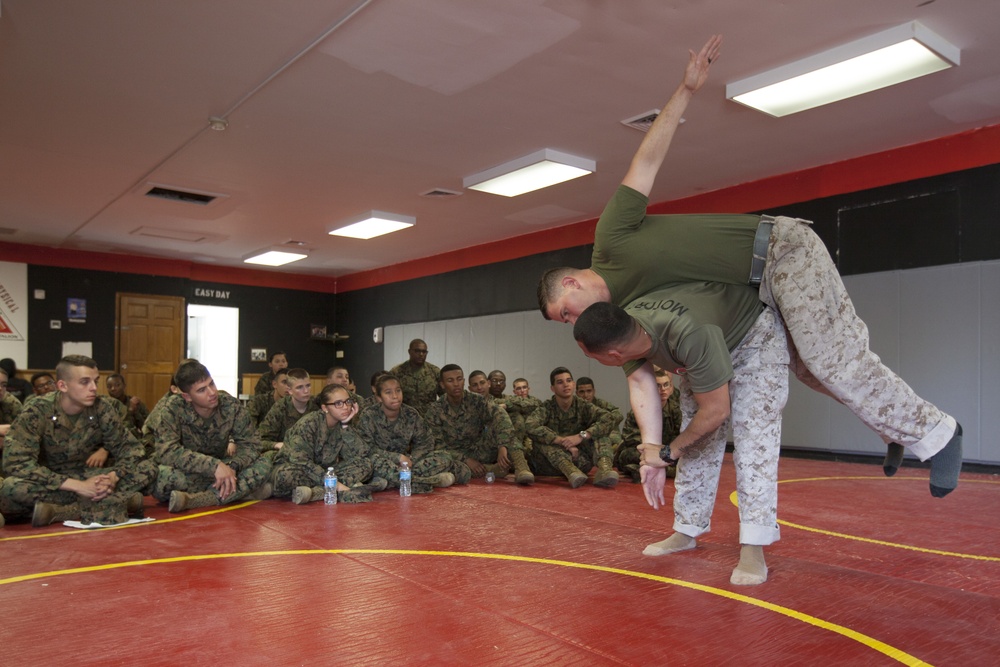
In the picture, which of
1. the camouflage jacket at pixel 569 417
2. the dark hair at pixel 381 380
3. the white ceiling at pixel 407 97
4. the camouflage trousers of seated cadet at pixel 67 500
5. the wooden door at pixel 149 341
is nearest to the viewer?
the camouflage trousers of seated cadet at pixel 67 500

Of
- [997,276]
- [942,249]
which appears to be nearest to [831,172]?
[942,249]

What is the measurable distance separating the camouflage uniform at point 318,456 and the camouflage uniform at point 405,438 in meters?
0.22

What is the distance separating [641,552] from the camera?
294cm

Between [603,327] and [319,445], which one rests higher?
[603,327]

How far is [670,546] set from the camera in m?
2.85

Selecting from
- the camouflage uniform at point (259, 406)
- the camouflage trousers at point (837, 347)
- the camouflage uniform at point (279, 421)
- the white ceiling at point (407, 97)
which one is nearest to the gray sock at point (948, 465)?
the camouflage trousers at point (837, 347)

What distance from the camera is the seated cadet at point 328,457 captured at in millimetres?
4758

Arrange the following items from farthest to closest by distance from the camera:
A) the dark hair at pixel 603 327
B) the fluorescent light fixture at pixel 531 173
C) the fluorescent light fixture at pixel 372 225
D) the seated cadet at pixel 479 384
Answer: the fluorescent light fixture at pixel 372 225, the seated cadet at pixel 479 384, the fluorescent light fixture at pixel 531 173, the dark hair at pixel 603 327

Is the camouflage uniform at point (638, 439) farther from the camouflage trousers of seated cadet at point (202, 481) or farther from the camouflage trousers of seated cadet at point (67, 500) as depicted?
the camouflage trousers of seated cadet at point (67, 500)

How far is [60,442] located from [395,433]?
2187mm

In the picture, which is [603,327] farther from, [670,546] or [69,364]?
[69,364]

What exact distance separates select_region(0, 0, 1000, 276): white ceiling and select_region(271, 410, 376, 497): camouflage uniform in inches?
99.5

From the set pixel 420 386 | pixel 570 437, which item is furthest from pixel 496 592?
pixel 420 386

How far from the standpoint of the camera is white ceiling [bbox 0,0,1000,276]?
171 inches
